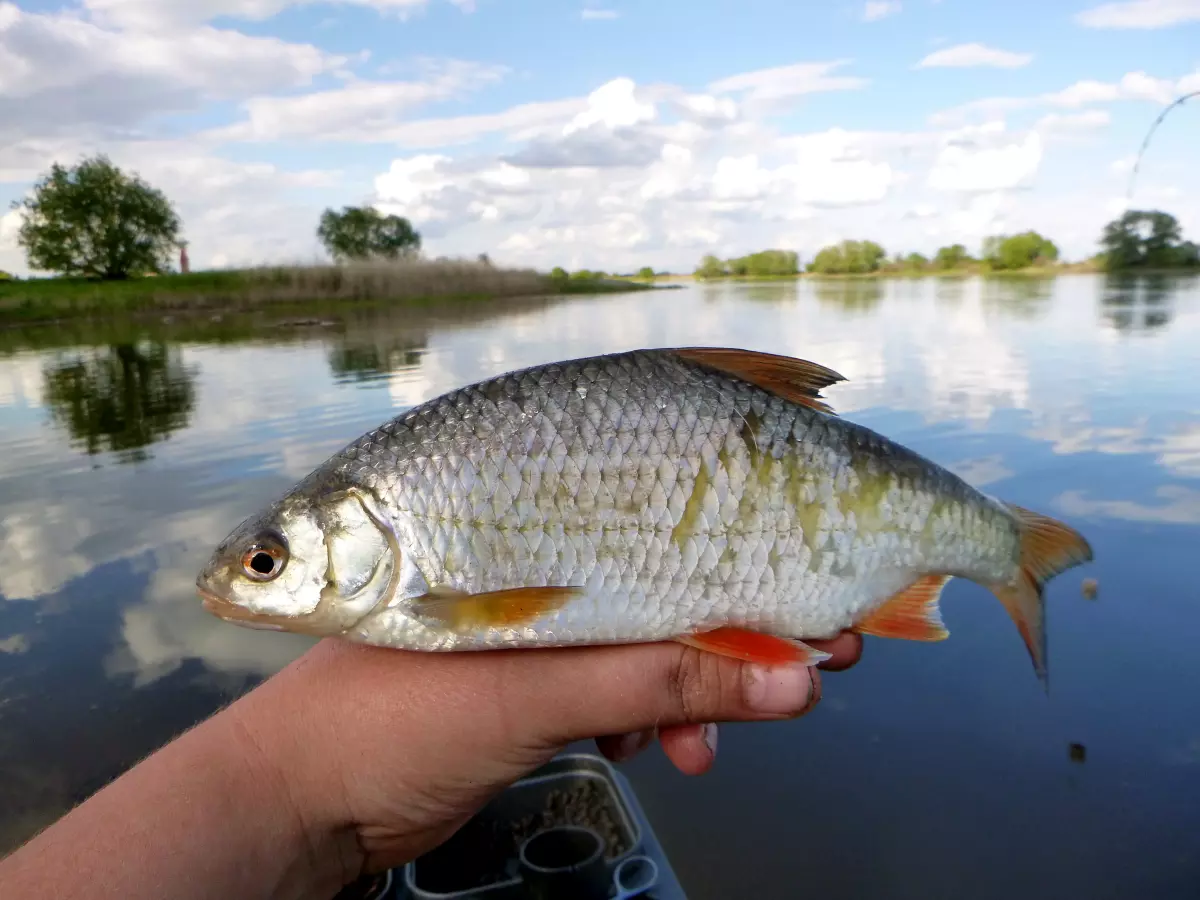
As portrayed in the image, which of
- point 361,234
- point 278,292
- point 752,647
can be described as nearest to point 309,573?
point 752,647

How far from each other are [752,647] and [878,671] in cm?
466

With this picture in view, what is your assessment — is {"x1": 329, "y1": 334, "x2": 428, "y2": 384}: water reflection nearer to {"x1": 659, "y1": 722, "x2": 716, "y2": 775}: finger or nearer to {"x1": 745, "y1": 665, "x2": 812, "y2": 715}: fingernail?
{"x1": 659, "y1": 722, "x2": 716, "y2": 775}: finger

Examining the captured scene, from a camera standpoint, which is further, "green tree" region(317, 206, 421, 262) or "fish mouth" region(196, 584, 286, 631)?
"green tree" region(317, 206, 421, 262)

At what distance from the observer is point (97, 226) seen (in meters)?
62.5

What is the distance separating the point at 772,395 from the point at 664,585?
59 centimetres

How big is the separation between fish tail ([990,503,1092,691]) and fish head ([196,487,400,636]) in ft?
5.61

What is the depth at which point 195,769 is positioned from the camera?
77.7 inches

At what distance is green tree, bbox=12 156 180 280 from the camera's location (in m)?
60.8

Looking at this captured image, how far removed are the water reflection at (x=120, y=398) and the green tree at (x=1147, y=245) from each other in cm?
10036

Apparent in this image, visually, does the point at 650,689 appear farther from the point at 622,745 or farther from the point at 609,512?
the point at 622,745

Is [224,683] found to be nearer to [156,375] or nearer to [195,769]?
[195,769]

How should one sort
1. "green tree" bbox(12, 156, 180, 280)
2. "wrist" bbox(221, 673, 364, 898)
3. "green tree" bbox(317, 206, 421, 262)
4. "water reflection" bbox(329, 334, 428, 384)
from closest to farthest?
"wrist" bbox(221, 673, 364, 898) < "water reflection" bbox(329, 334, 428, 384) < "green tree" bbox(12, 156, 180, 280) < "green tree" bbox(317, 206, 421, 262)

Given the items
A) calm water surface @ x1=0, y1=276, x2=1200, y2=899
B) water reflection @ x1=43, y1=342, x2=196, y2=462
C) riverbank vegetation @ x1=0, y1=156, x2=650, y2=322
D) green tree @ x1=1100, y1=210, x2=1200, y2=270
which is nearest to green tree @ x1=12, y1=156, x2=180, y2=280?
riverbank vegetation @ x1=0, y1=156, x2=650, y2=322

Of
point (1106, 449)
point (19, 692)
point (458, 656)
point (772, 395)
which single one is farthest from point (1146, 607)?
point (19, 692)
